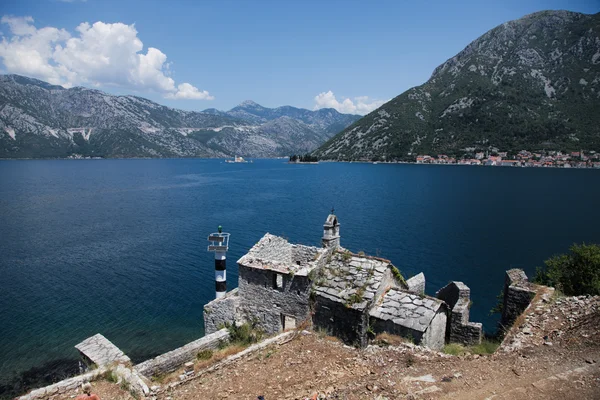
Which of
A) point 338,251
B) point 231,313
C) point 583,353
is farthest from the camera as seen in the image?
point 231,313

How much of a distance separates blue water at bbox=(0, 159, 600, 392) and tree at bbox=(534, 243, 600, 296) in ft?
24.6

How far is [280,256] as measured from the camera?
19.1 m

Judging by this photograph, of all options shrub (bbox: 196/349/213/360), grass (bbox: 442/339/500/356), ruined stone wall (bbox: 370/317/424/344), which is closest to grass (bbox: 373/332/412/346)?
ruined stone wall (bbox: 370/317/424/344)

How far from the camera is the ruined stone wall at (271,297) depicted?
15.4 meters

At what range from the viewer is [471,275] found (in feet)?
119

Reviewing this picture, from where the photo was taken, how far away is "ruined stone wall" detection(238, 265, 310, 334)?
50.4 ft

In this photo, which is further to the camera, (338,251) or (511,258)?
(511,258)

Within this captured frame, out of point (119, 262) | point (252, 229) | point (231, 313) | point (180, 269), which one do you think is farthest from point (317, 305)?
point (252, 229)

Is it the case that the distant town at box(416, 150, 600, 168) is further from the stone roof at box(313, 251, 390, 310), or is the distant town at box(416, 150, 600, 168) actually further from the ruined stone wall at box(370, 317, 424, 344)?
the ruined stone wall at box(370, 317, 424, 344)

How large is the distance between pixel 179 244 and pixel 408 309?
40596 millimetres

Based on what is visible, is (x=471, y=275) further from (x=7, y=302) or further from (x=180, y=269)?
(x=7, y=302)

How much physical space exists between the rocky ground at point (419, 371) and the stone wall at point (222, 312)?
6463mm

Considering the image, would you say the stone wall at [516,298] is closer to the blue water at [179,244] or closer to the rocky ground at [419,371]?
the rocky ground at [419,371]

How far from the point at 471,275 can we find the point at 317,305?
93.1 ft
